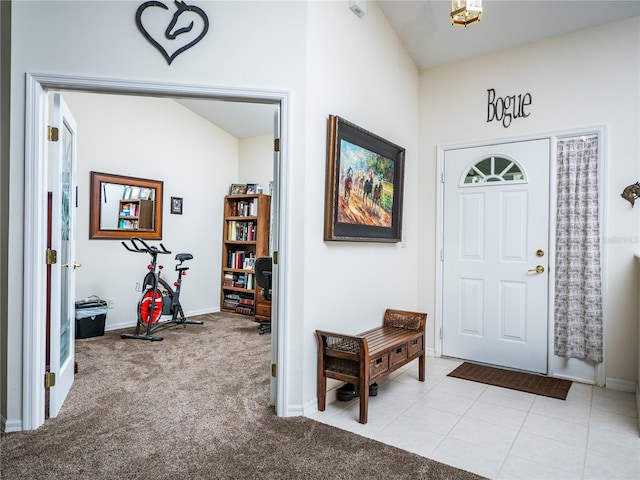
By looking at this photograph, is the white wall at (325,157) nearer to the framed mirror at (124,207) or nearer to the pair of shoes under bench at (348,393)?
the pair of shoes under bench at (348,393)

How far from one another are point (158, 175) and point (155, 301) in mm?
1803

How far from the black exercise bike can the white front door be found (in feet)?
10.5

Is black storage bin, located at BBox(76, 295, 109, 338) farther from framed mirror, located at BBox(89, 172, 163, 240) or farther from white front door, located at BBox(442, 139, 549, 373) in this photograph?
white front door, located at BBox(442, 139, 549, 373)

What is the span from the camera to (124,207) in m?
5.16

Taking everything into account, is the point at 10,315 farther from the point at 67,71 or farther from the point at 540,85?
the point at 540,85

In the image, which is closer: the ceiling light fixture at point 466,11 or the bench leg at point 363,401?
the ceiling light fixture at point 466,11

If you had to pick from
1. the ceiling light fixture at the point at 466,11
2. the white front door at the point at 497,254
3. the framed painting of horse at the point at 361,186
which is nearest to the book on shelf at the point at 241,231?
the framed painting of horse at the point at 361,186

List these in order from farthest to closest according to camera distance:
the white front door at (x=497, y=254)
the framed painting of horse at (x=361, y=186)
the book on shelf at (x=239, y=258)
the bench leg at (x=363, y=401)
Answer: the book on shelf at (x=239, y=258) < the white front door at (x=497, y=254) < the framed painting of horse at (x=361, y=186) < the bench leg at (x=363, y=401)

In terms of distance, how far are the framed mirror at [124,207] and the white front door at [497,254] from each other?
148 inches

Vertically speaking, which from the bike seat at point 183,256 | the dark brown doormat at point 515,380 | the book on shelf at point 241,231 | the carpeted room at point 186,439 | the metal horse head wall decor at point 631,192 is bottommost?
the dark brown doormat at point 515,380

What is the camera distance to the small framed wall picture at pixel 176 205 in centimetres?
568

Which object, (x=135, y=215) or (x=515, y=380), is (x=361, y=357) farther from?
(x=135, y=215)

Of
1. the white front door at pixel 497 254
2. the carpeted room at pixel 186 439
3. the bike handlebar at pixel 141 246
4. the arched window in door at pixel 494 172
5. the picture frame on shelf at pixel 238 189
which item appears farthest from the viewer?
the picture frame on shelf at pixel 238 189

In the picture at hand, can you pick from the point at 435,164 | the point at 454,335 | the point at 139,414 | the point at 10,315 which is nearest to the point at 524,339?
the point at 454,335
